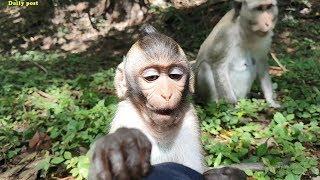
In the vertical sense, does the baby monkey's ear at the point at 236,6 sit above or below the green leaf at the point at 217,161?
above

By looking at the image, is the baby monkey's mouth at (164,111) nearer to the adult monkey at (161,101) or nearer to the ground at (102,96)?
the adult monkey at (161,101)

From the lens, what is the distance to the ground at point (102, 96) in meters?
4.75

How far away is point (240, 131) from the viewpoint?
17.7 feet

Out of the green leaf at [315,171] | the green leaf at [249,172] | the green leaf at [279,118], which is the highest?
the green leaf at [315,171]

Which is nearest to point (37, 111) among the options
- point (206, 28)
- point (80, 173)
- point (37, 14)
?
point (80, 173)

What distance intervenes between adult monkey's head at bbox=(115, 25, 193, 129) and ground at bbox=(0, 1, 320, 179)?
1.21m

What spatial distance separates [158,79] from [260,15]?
3.72 m

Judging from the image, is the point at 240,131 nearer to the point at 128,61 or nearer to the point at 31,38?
the point at 128,61

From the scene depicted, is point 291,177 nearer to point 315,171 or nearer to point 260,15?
point 315,171

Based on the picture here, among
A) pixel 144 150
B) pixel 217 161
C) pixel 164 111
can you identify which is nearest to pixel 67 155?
pixel 217 161

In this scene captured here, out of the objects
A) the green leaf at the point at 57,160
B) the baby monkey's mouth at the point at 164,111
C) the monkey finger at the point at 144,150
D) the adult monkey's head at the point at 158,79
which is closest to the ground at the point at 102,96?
the green leaf at the point at 57,160

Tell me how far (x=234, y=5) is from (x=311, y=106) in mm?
1933

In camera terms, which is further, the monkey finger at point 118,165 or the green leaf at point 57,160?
the green leaf at point 57,160

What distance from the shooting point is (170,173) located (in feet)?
8.05
